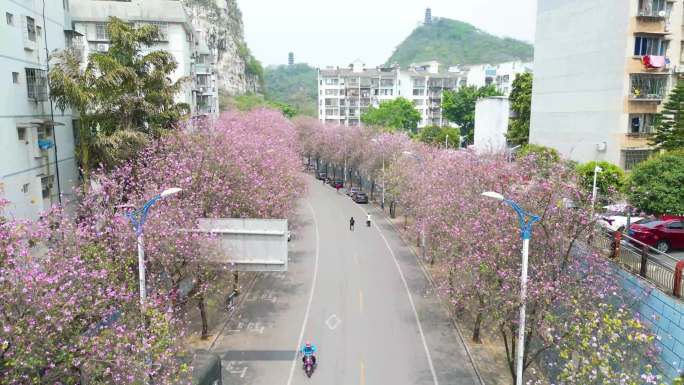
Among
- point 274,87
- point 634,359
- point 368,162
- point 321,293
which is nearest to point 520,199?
point 634,359

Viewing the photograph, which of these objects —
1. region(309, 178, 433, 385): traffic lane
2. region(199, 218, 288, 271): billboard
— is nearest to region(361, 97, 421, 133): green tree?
region(309, 178, 433, 385): traffic lane

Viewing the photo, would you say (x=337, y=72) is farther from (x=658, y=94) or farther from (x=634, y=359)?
(x=634, y=359)

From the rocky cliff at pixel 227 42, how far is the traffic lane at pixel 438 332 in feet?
278

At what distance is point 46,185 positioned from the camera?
26.5 metres

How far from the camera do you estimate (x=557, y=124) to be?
143 ft

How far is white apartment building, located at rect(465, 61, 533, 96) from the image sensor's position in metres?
95.6

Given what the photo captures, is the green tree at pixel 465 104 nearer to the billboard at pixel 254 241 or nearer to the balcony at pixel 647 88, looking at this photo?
the balcony at pixel 647 88

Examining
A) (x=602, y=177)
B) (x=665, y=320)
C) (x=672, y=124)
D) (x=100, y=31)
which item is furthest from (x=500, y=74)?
(x=665, y=320)

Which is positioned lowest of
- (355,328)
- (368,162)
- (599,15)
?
(355,328)

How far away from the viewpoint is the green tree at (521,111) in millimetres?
57219

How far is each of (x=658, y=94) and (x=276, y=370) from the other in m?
33.5

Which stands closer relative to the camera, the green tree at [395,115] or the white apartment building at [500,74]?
Result: the green tree at [395,115]

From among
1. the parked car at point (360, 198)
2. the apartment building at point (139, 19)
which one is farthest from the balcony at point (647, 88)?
the apartment building at point (139, 19)

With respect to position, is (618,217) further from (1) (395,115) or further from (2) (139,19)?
(1) (395,115)
